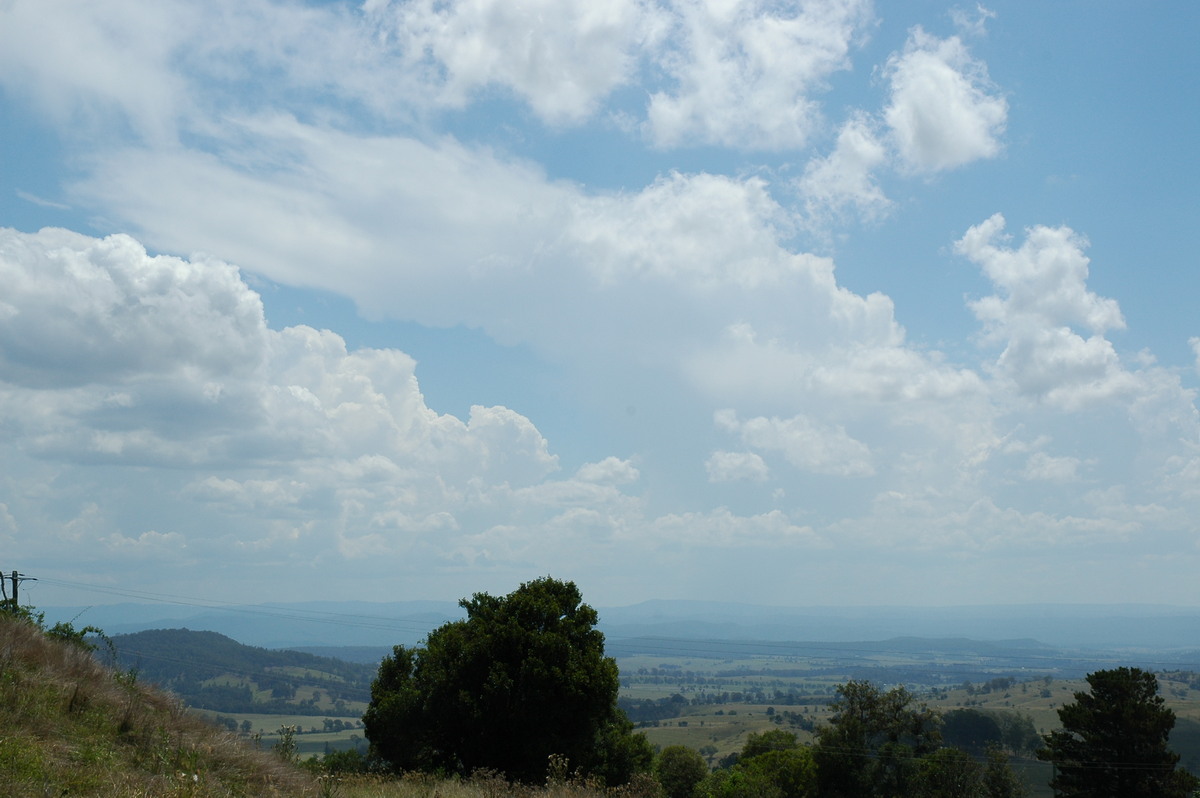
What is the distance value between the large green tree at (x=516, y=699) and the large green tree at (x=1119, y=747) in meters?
31.2

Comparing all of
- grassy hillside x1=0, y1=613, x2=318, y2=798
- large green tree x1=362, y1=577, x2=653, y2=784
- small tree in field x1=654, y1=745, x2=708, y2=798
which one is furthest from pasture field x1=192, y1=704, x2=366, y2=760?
grassy hillside x1=0, y1=613, x2=318, y2=798

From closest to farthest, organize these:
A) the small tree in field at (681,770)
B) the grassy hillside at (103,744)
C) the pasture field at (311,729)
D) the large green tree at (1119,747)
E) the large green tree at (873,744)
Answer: the grassy hillside at (103,744)
the large green tree at (1119,747)
the large green tree at (873,744)
the small tree in field at (681,770)
the pasture field at (311,729)

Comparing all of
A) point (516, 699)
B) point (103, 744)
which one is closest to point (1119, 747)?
point (516, 699)

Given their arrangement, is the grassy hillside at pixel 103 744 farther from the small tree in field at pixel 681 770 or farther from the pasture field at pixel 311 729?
the pasture field at pixel 311 729

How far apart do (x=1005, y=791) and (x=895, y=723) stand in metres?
8.67

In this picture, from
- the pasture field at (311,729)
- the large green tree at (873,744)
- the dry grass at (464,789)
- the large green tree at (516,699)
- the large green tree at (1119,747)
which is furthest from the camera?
the pasture field at (311,729)

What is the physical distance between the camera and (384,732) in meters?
28.8

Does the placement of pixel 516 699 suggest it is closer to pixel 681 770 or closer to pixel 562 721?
pixel 562 721

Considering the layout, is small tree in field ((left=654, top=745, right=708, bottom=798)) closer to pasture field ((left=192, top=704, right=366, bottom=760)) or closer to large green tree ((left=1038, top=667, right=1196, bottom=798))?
large green tree ((left=1038, top=667, right=1196, bottom=798))

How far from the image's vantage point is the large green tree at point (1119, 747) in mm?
43750

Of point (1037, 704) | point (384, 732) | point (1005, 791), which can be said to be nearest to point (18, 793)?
point (384, 732)

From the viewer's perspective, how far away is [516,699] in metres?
25.6

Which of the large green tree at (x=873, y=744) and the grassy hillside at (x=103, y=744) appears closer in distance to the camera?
the grassy hillside at (x=103, y=744)

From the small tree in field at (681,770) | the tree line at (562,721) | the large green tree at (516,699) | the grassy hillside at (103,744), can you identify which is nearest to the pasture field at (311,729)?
the small tree in field at (681,770)
